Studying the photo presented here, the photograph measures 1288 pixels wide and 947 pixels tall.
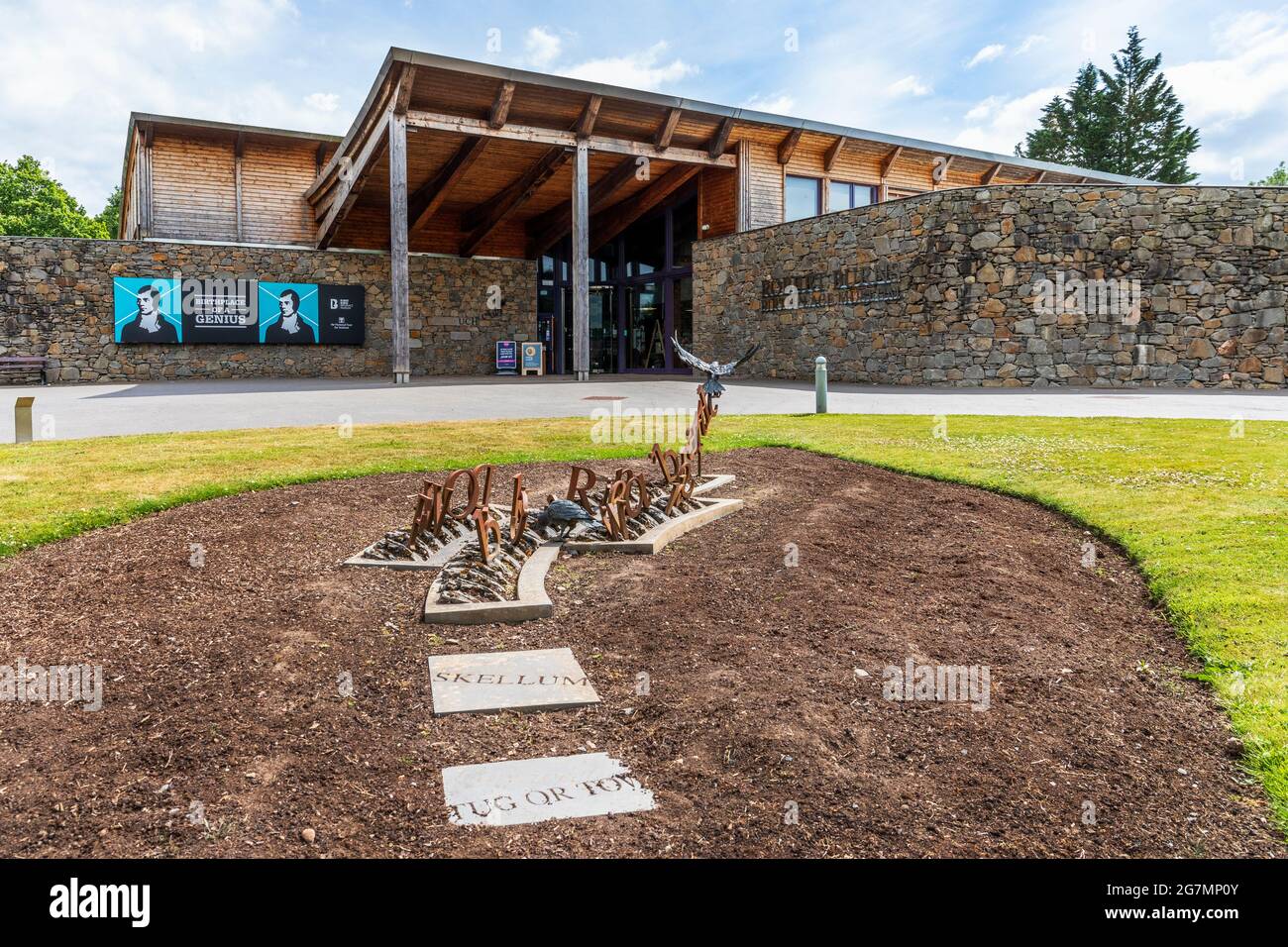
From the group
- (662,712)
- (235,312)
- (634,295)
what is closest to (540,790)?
(662,712)

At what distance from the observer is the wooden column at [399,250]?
20.4 metres

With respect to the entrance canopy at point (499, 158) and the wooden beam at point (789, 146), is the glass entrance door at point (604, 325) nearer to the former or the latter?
the entrance canopy at point (499, 158)

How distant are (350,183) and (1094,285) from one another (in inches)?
724

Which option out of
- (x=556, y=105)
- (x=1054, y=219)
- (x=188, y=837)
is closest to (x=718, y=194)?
(x=556, y=105)

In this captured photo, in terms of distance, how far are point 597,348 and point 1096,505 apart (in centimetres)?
2569

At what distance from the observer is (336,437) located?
10023 mm

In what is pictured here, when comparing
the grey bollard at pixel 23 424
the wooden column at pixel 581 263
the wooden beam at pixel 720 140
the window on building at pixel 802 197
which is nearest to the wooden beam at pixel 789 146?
the window on building at pixel 802 197

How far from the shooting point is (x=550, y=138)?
2211cm

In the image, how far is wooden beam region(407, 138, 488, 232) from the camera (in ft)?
76.0

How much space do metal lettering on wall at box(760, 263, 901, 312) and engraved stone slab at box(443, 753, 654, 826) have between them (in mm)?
18011

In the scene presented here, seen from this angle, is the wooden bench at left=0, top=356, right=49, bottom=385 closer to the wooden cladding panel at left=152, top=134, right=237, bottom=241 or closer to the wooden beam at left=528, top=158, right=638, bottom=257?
the wooden cladding panel at left=152, top=134, right=237, bottom=241

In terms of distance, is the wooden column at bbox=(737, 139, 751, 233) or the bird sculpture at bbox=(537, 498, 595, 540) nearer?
the bird sculpture at bbox=(537, 498, 595, 540)

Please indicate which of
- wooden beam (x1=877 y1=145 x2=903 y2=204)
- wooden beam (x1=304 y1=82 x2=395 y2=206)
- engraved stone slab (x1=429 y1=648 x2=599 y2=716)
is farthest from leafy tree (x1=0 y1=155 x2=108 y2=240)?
engraved stone slab (x1=429 y1=648 x2=599 y2=716)
